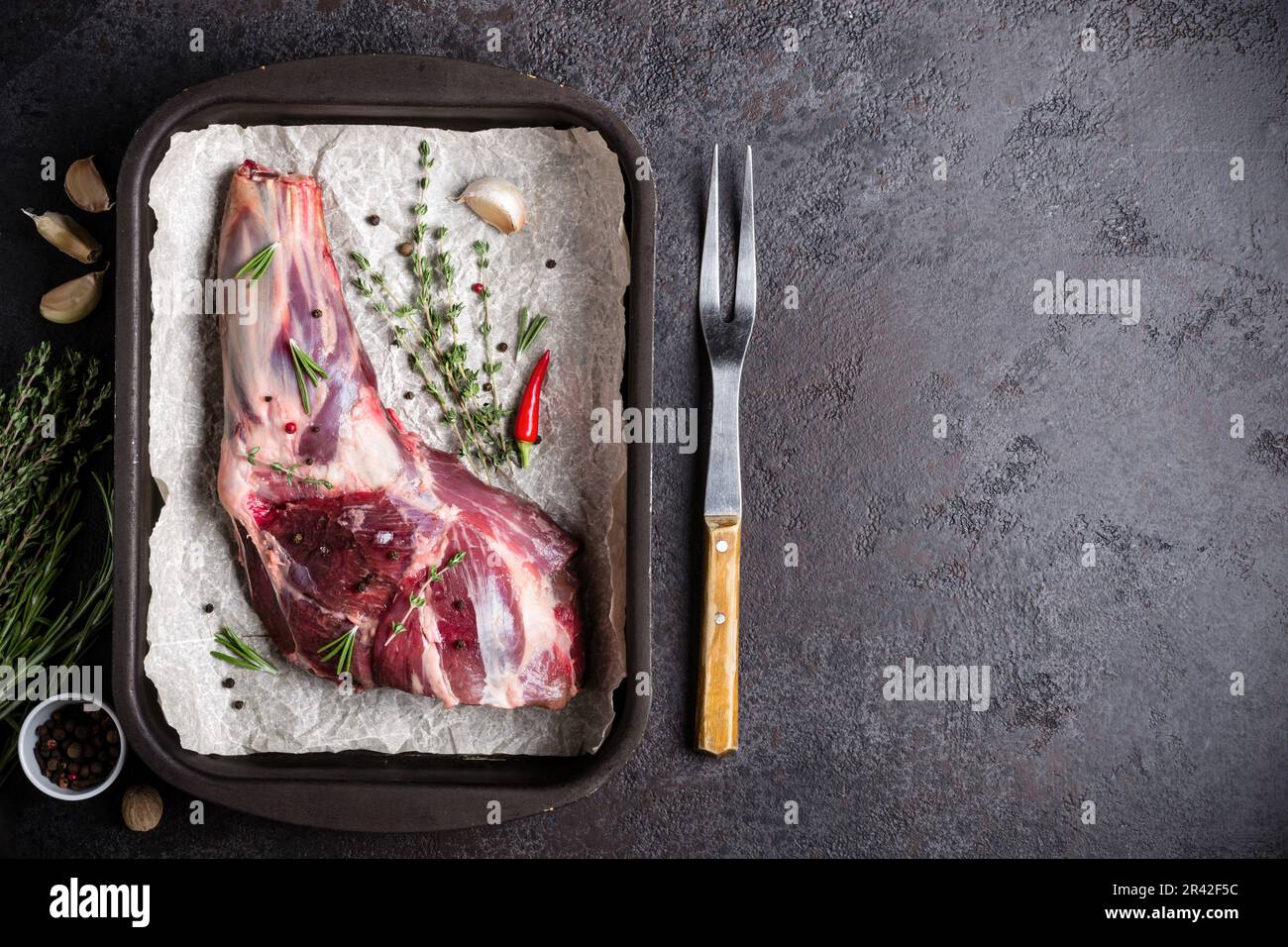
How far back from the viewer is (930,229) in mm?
2092

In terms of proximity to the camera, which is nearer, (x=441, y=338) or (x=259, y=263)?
(x=259, y=263)

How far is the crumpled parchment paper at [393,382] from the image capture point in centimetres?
190

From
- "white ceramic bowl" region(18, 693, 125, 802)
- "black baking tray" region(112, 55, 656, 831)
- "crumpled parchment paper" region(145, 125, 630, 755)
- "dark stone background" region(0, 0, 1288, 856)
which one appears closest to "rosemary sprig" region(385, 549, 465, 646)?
"crumpled parchment paper" region(145, 125, 630, 755)

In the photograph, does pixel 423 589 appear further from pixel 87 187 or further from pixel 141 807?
pixel 87 187

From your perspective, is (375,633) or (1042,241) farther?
(1042,241)

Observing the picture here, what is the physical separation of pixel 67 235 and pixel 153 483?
659mm

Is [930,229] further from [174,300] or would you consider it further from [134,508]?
[134,508]

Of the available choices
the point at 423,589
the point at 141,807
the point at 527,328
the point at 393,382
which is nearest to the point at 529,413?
the point at 527,328

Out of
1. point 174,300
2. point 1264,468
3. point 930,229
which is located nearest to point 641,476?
point 930,229

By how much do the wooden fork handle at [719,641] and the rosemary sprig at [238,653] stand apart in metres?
1.00

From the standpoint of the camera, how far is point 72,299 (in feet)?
6.63

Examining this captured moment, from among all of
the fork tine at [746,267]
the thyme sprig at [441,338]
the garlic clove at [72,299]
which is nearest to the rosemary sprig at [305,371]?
the thyme sprig at [441,338]

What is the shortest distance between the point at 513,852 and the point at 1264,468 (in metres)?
2.08
